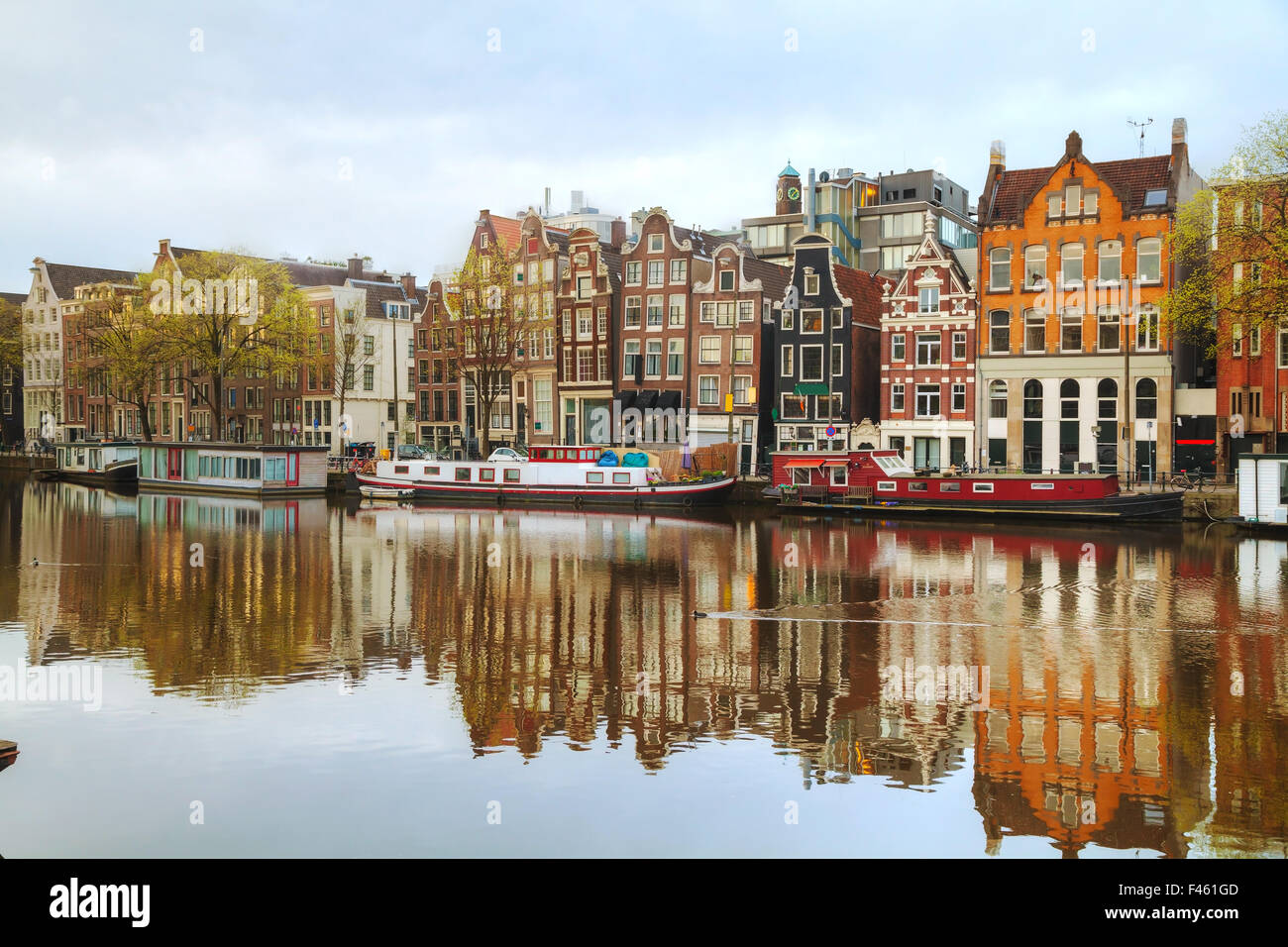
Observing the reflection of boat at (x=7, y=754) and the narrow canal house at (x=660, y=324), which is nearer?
the reflection of boat at (x=7, y=754)

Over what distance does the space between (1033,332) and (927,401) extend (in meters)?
6.96

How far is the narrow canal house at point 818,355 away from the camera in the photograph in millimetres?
69062

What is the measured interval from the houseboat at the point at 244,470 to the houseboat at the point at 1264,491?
5216 cm

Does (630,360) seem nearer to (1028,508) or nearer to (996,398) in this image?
(996,398)

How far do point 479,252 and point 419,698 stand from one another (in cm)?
7033

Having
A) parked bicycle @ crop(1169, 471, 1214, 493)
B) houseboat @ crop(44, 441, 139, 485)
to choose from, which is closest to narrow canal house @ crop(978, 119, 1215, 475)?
parked bicycle @ crop(1169, 471, 1214, 493)

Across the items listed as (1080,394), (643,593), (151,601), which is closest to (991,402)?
(1080,394)

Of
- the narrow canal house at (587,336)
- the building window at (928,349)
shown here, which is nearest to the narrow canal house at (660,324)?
the narrow canal house at (587,336)

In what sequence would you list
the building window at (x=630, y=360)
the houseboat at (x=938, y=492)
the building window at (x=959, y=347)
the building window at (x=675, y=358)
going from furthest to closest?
the building window at (x=630, y=360), the building window at (x=675, y=358), the building window at (x=959, y=347), the houseboat at (x=938, y=492)

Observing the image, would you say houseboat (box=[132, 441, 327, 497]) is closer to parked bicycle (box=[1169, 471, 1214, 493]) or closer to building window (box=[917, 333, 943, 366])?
building window (box=[917, 333, 943, 366])

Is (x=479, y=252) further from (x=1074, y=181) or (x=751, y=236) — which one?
(x=1074, y=181)

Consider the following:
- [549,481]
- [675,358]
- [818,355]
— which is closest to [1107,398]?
[818,355]

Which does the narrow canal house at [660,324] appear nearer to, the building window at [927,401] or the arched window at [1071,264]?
the building window at [927,401]
